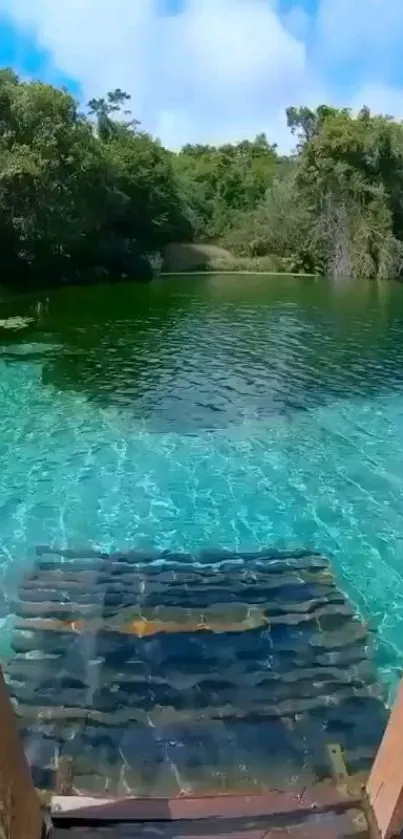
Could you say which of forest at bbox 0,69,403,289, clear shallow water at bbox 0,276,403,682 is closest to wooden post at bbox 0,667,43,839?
clear shallow water at bbox 0,276,403,682

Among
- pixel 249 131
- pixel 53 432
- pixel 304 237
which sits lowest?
pixel 53 432

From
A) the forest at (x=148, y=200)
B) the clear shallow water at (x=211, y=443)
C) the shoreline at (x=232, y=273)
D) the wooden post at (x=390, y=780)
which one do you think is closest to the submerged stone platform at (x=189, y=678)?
the clear shallow water at (x=211, y=443)

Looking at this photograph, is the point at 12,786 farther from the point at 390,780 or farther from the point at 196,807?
the point at 390,780

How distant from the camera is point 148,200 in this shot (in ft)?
131

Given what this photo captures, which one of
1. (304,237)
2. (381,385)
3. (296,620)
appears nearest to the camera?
(296,620)

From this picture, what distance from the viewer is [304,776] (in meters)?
4.02

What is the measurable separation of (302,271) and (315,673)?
37.1m

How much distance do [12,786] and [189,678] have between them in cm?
261

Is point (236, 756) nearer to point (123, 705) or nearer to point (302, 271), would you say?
point (123, 705)

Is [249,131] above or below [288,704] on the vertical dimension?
above

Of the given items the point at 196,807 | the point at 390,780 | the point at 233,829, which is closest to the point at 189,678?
the point at 196,807

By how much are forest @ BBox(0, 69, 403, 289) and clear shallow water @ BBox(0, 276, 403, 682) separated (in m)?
9.53

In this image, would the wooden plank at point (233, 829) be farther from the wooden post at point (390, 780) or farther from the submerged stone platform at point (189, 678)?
the submerged stone platform at point (189, 678)

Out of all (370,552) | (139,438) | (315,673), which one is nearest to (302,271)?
(139,438)
